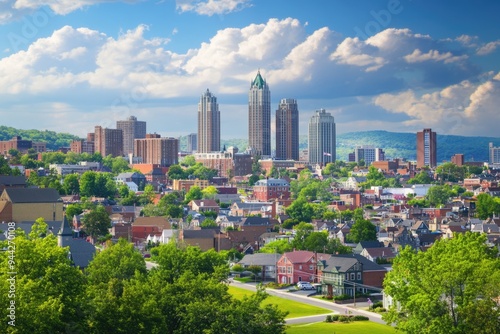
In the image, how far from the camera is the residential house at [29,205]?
247ft

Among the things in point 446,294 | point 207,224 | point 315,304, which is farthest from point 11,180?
point 446,294

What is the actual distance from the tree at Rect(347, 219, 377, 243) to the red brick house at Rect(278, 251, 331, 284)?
16372 mm

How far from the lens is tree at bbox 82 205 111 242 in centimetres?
8725

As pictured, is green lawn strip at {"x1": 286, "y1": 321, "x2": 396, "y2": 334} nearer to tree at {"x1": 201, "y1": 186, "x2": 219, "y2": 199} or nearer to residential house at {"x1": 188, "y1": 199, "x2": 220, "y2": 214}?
residential house at {"x1": 188, "y1": 199, "x2": 220, "y2": 214}

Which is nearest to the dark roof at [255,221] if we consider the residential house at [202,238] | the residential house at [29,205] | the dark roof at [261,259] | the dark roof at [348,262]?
the residential house at [202,238]

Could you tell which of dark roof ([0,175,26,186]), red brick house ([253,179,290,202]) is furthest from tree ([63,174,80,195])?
red brick house ([253,179,290,202])

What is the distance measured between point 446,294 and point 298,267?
95.5 ft

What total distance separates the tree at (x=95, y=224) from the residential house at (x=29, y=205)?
29.7 feet

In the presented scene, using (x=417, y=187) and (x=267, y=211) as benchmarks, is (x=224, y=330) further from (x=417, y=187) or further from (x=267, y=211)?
(x=417, y=187)

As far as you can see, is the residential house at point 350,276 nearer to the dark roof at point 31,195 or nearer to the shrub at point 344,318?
the shrub at point 344,318

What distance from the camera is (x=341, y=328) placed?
153 feet

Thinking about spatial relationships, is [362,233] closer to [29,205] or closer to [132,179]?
[29,205]

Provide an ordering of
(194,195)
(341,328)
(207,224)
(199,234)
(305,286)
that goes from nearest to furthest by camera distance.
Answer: (341,328) → (305,286) → (199,234) → (207,224) → (194,195)

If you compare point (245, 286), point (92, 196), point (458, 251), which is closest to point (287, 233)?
point (245, 286)
